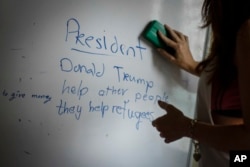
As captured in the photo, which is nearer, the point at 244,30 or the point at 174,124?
the point at 244,30

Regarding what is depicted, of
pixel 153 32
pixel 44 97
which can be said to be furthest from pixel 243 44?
pixel 44 97

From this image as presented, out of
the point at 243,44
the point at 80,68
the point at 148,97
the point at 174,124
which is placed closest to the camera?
the point at 243,44

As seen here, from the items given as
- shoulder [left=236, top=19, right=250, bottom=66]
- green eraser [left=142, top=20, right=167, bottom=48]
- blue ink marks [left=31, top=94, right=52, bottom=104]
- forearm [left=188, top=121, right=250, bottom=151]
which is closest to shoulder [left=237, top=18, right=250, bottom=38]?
shoulder [left=236, top=19, right=250, bottom=66]

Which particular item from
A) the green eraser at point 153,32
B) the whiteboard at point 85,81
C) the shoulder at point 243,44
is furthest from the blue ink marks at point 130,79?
the shoulder at point 243,44

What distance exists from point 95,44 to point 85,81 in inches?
3.9

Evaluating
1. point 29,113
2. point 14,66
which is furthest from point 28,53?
point 29,113

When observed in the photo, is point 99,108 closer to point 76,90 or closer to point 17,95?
point 76,90

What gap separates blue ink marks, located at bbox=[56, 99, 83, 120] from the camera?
0.75 metres

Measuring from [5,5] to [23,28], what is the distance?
0.06 metres

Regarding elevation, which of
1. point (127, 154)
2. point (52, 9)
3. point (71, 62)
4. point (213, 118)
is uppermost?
point (52, 9)

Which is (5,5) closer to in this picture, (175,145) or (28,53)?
(28,53)

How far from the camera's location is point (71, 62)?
0.75 metres

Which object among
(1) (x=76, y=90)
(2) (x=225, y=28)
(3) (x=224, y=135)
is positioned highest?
(2) (x=225, y=28)

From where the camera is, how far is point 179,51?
2.99ft
